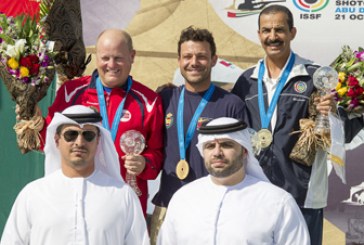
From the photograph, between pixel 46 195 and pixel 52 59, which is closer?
pixel 46 195

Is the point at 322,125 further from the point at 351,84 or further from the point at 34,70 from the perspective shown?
the point at 34,70

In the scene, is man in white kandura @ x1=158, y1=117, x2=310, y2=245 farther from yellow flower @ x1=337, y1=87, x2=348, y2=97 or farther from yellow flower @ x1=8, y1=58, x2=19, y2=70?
yellow flower @ x1=8, y1=58, x2=19, y2=70

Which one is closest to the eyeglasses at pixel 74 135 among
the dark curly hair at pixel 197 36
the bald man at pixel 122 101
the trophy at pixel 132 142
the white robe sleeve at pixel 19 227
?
the white robe sleeve at pixel 19 227

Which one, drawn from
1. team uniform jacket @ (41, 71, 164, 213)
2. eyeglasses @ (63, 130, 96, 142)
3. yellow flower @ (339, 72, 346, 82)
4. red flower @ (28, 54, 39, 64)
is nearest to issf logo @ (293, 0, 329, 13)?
yellow flower @ (339, 72, 346, 82)

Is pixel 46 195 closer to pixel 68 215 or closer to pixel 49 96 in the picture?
pixel 68 215

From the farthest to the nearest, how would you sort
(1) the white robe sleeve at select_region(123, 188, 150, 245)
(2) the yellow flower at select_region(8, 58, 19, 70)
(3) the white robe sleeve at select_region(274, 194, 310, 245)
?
(2) the yellow flower at select_region(8, 58, 19, 70), (1) the white robe sleeve at select_region(123, 188, 150, 245), (3) the white robe sleeve at select_region(274, 194, 310, 245)

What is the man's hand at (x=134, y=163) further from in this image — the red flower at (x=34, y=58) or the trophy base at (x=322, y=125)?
the trophy base at (x=322, y=125)

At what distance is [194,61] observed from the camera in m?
5.49

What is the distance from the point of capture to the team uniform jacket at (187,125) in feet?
18.0

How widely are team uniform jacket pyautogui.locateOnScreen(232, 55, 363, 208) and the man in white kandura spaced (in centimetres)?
97

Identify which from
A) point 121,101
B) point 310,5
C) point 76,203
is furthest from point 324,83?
point 76,203

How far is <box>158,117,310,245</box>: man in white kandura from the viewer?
14.5ft

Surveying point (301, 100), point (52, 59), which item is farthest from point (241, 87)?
point (52, 59)

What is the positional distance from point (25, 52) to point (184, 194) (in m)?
1.72
